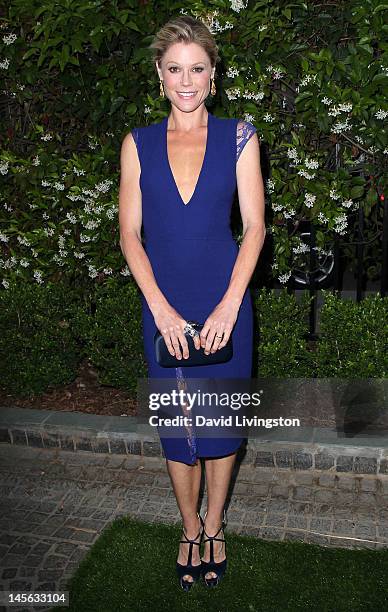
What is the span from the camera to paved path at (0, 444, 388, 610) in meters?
3.93

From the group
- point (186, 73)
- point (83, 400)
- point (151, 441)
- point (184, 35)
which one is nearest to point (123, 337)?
point (83, 400)

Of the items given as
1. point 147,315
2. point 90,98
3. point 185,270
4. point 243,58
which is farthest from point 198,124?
point 90,98

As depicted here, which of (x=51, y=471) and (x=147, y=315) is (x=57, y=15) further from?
(x=51, y=471)

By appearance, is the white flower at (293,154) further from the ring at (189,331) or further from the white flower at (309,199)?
the ring at (189,331)

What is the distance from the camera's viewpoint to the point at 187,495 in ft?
11.7

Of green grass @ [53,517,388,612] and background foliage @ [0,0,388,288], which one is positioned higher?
background foliage @ [0,0,388,288]

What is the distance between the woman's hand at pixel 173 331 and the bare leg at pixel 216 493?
2.23 ft

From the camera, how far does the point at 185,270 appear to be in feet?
10.6

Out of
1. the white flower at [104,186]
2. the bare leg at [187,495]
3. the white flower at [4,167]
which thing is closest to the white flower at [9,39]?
the white flower at [4,167]

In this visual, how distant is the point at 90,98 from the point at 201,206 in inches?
98.3

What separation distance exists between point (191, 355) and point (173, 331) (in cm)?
14

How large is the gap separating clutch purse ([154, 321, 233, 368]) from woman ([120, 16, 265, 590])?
0.08 ft

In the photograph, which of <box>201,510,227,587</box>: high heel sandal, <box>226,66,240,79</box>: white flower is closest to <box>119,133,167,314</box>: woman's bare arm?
<box>201,510,227,587</box>: high heel sandal

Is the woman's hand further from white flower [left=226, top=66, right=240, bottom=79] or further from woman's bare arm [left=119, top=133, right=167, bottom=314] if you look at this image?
white flower [left=226, top=66, right=240, bottom=79]
